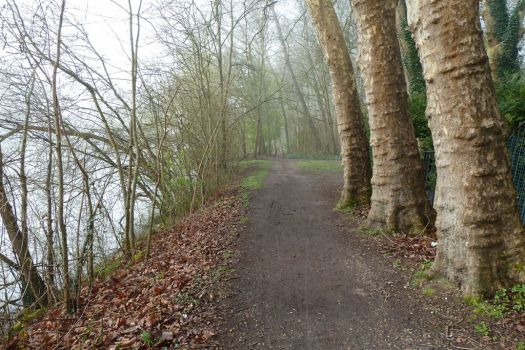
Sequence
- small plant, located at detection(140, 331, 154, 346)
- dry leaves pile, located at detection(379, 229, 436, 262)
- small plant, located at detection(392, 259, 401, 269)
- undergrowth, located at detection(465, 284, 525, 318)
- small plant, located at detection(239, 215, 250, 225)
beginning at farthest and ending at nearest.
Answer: small plant, located at detection(239, 215, 250, 225), dry leaves pile, located at detection(379, 229, 436, 262), small plant, located at detection(392, 259, 401, 269), small plant, located at detection(140, 331, 154, 346), undergrowth, located at detection(465, 284, 525, 318)

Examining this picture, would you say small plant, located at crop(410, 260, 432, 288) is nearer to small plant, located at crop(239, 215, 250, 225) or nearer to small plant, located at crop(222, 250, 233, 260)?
small plant, located at crop(222, 250, 233, 260)

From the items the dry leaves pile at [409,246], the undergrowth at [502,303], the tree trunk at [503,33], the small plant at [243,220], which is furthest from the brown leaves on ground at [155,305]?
the tree trunk at [503,33]

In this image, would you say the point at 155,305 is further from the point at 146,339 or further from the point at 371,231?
the point at 371,231

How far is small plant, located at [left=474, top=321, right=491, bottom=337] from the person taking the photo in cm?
319

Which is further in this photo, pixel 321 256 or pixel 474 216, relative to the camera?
pixel 321 256

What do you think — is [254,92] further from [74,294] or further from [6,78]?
[74,294]

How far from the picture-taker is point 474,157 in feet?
12.0

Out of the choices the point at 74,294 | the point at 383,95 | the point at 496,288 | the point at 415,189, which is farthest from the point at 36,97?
the point at 496,288

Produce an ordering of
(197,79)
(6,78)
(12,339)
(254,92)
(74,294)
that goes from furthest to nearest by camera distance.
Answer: (254,92)
(197,79)
(6,78)
(74,294)
(12,339)

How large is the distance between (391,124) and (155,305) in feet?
15.6

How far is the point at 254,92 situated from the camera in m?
22.7

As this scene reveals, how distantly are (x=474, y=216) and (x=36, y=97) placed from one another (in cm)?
830

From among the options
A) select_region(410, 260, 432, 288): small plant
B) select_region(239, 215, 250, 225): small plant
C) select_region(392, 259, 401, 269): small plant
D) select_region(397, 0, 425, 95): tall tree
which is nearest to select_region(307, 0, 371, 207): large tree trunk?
select_region(239, 215, 250, 225): small plant

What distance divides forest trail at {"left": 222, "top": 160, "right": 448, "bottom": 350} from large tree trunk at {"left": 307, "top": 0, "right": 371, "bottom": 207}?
133 cm
